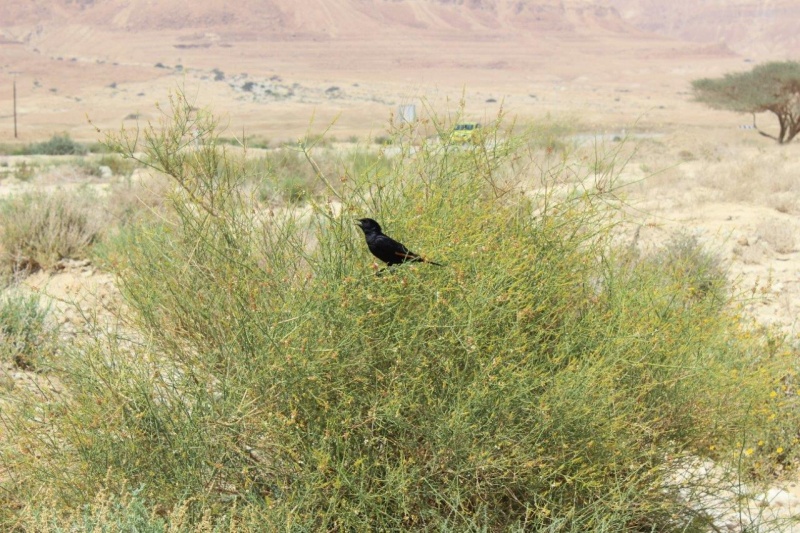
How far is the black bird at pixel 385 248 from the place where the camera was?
109 inches

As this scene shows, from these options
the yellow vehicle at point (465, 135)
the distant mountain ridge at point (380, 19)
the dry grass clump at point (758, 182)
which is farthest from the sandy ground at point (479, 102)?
the distant mountain ridge at point (380, 19)

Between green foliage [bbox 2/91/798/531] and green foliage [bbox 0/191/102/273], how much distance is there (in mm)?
4483

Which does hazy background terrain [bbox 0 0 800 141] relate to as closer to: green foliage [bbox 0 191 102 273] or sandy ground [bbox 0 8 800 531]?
sandy ground [bbox 0 8 800 531]

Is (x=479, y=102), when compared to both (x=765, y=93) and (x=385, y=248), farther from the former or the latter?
(x=385, y=248)

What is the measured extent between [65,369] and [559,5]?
18032 cm

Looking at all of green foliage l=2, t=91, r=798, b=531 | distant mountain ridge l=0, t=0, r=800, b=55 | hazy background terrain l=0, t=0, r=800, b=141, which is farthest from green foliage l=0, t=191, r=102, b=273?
distant mountain ridge l=0, t=0, r=800, b=55

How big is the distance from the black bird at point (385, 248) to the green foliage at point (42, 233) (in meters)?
5.33

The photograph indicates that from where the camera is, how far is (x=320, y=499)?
263cm

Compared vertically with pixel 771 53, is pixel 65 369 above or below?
below

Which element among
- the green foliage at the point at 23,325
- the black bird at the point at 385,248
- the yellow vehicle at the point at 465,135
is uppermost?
the yellow vehicle at the point at 465,135

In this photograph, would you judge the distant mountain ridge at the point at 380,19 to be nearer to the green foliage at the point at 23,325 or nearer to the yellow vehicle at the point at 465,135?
the green foliage at the point at 23,325

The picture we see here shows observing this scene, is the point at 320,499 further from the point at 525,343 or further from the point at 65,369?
the point at 65,369

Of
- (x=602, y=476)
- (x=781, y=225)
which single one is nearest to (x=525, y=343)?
(x=602, y=476)

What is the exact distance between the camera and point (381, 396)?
2.70 m
